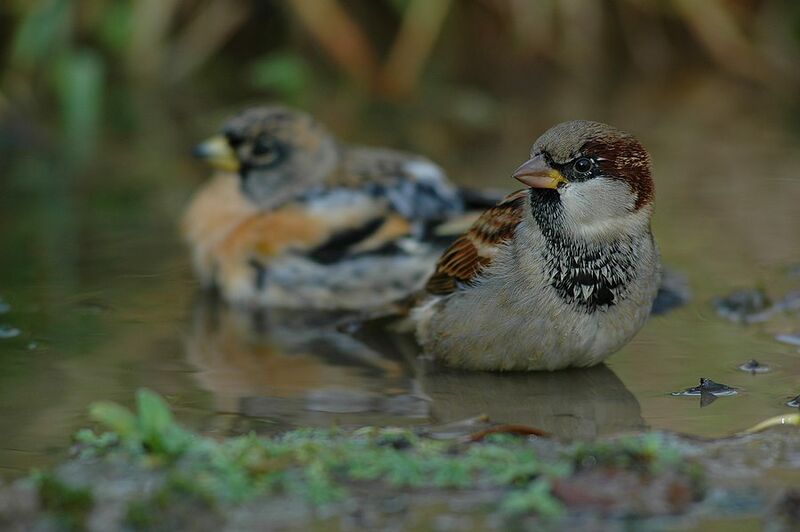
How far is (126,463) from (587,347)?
1923 millimetres

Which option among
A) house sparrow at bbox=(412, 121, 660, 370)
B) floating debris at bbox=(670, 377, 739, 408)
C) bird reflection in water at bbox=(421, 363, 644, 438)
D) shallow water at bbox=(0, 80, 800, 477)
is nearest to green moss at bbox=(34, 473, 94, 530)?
shallow water at bbox=(0, 80, 800, 477)

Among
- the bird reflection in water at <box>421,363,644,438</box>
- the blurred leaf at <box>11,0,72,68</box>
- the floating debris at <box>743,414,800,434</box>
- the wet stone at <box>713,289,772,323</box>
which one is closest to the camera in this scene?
the floating debris at <box>743,414,800,434</box>

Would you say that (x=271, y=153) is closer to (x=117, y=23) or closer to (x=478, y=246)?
(x=478, y=246)

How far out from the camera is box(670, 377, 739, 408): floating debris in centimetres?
504

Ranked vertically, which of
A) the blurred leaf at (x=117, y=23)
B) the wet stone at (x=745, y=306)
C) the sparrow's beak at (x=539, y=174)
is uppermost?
the blurred leaf at (x=117, y=23)

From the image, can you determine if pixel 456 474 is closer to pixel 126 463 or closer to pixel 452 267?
pixel 126 463

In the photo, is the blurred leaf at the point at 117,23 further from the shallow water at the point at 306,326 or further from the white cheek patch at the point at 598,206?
the white cheek patch at the point at 598,206

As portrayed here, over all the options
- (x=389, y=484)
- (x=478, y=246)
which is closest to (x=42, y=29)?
(x=478, y=246)

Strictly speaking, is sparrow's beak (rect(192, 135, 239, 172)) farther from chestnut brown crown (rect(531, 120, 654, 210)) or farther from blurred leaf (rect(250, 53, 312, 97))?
blurred leaf (rect(250, 53, 312, 97))

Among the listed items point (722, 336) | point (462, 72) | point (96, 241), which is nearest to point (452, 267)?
point (722, 336)

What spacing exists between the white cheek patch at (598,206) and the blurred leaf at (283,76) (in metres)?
6.47

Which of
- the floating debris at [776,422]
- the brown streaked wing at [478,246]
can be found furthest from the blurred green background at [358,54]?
the floating debris at [776,422]

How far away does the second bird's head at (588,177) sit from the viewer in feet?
16.7

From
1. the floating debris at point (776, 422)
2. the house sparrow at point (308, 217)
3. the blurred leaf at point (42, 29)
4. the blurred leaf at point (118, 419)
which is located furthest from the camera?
the blurred leaf at point (42, 29)
